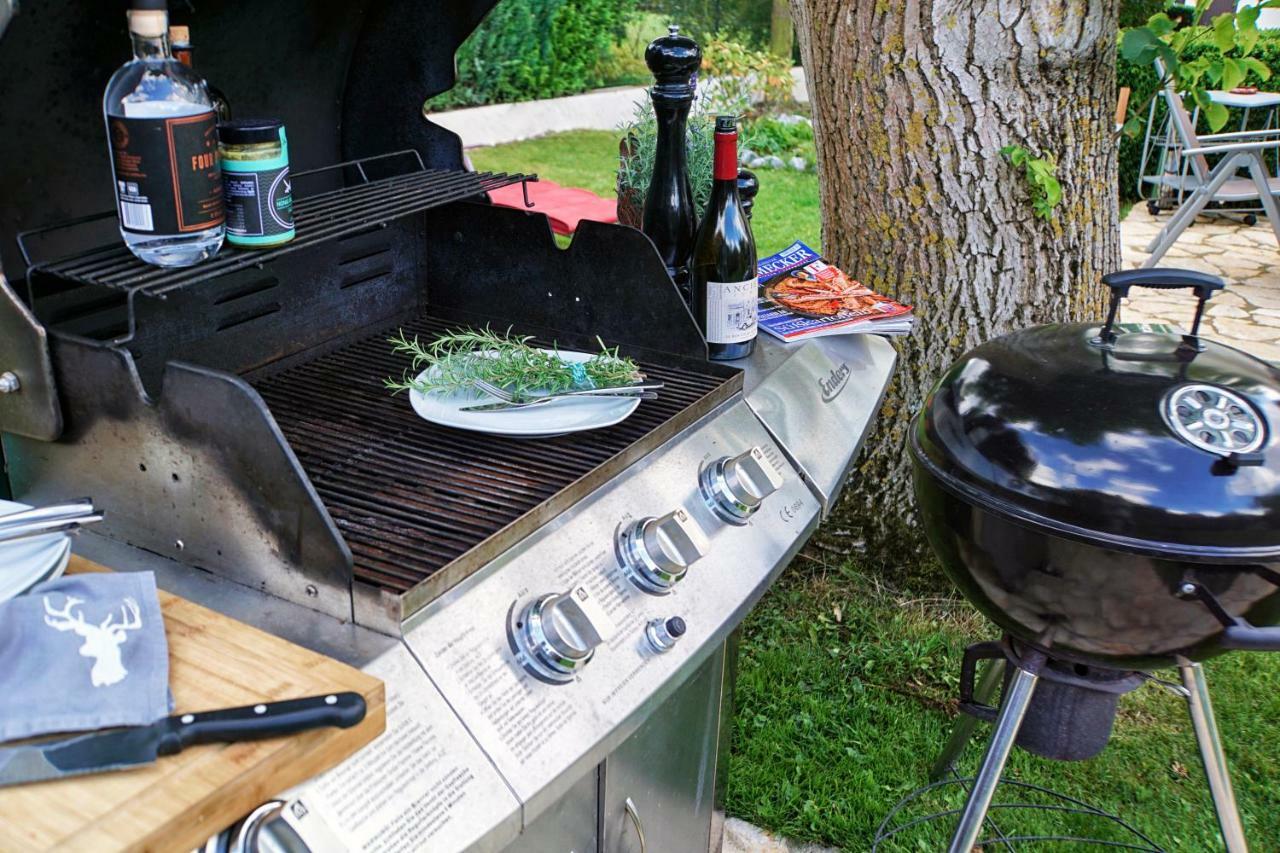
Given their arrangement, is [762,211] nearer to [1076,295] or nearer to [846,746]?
[1076,295]

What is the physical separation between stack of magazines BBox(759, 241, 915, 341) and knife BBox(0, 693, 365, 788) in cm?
119

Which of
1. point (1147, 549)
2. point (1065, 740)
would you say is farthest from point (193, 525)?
point (1065, 740)

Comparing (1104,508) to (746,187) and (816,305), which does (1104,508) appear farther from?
(746,187)

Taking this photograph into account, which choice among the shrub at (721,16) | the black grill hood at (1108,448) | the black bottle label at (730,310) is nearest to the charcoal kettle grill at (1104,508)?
the black grill hood at (1108,448)

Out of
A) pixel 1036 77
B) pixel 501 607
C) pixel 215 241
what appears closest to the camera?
pixel 501 607

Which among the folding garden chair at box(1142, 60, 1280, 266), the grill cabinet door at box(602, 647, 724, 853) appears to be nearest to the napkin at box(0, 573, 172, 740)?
the grill cabinet door at box(602, 647, 724, 853)

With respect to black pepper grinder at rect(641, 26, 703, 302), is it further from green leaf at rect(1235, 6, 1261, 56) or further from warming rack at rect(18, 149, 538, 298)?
green leaf at rect(1235, 6, 1261, 56)

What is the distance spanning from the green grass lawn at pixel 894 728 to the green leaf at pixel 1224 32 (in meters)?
1.59

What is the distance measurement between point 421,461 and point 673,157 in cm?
86

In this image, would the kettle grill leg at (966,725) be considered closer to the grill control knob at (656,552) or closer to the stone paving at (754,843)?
the stone paving at (754,843)

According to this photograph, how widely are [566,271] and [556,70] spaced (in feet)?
27.5

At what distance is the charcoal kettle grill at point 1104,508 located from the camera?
1.49 metres

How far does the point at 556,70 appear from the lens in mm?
9656

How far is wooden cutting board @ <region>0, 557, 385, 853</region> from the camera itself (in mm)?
796
